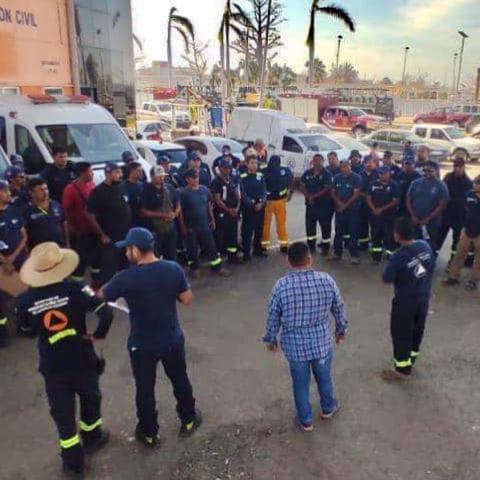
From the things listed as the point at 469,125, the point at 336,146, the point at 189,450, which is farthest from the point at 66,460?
the point at 469,125

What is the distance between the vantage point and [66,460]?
365cm

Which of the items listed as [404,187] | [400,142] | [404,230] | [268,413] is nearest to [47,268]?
[268,413]

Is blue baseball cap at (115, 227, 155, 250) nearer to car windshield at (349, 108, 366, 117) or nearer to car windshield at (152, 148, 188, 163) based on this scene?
car windshield at (152, 148, 188, 163)

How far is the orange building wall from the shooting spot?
9094mm

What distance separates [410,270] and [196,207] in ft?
11.7

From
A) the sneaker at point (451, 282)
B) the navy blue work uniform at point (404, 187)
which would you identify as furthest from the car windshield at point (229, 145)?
the sneaker at point (451, 282)

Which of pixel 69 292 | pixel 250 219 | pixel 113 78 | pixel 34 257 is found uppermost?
pixel 113 78

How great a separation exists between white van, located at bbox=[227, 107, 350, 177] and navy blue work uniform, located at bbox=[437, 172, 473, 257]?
6.26 metres

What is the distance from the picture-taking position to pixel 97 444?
3.97m

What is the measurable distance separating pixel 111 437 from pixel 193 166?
170 inches

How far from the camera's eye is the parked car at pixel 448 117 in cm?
3189

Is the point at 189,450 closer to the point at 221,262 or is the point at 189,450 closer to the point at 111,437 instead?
the point at 111,437

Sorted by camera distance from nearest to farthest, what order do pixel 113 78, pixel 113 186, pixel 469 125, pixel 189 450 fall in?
pixel 189 450 < pixel 113 186 < pixel 113 78 < pixel 469 125

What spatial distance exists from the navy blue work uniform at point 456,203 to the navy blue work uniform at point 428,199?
8.2 inches
